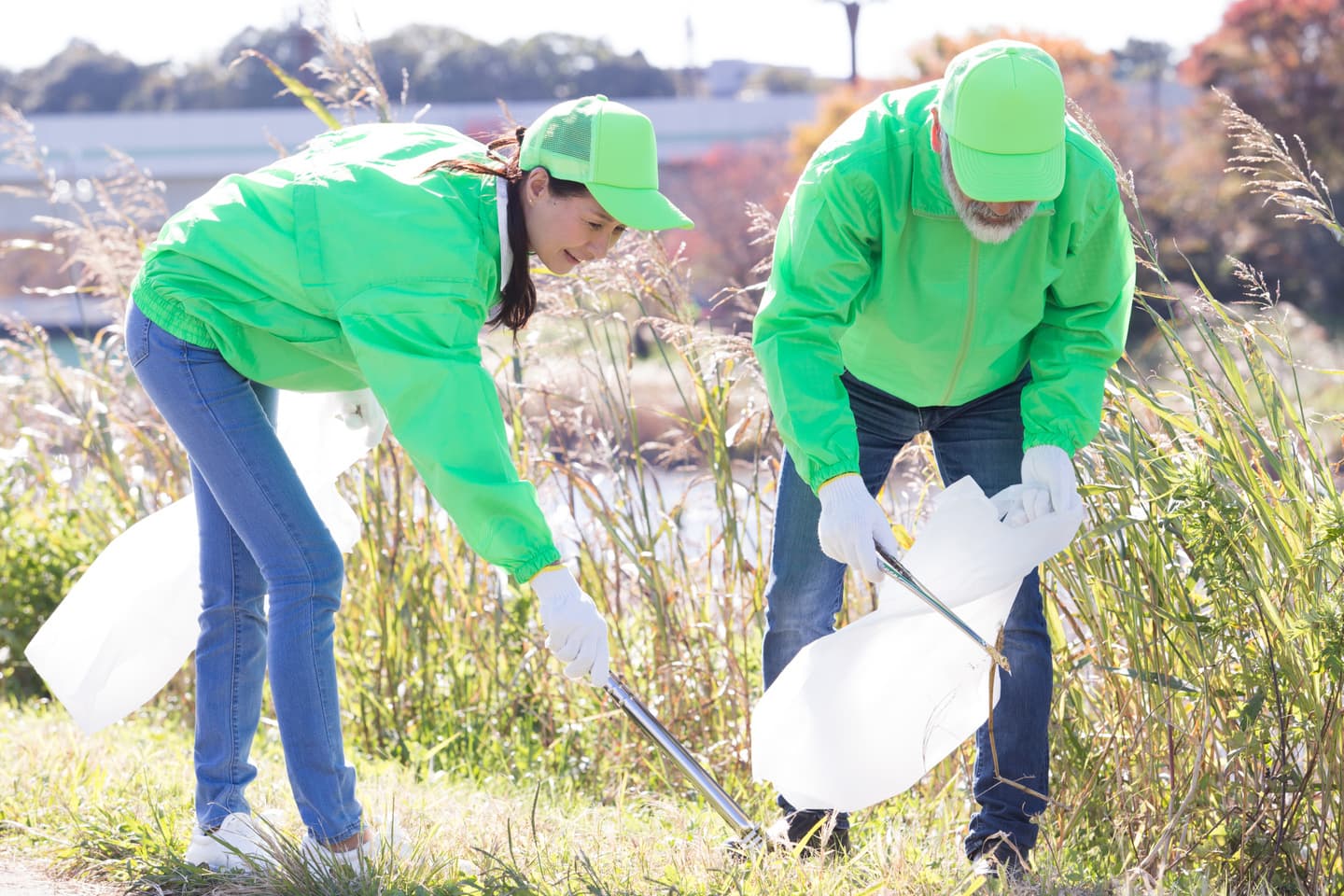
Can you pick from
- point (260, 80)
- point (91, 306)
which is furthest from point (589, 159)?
point (260, 80)

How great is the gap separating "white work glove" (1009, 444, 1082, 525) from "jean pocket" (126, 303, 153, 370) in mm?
1505

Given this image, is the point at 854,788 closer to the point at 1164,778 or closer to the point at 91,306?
the point at 1164,778

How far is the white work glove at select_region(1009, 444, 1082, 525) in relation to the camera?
2164 millimetres

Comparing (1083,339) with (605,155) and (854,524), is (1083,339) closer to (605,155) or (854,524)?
(854,524)

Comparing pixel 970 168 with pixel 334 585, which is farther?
pixel 334 585

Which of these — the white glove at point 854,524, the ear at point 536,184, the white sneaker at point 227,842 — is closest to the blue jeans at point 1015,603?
the white glove at point 854,524

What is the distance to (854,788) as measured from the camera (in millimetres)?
2254

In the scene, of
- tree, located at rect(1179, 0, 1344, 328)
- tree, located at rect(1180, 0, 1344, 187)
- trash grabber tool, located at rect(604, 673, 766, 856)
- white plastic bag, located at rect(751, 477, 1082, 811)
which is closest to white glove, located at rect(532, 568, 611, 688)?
trash grabber tool, located at rect(604, 673, 766, 856)

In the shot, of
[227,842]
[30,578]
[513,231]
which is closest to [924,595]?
[513,231]

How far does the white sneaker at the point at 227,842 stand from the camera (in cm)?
226

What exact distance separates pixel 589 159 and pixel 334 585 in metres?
0.84

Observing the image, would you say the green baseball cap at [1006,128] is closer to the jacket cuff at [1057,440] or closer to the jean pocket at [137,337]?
the jacket cuff at [1057,440]

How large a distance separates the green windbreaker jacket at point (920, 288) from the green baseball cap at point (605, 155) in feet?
0.88

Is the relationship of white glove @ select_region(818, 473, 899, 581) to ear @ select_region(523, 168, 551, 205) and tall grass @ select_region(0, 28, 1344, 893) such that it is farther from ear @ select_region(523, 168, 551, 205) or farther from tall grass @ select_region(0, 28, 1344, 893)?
ear @ select_region(523, 168, 551, 205)
